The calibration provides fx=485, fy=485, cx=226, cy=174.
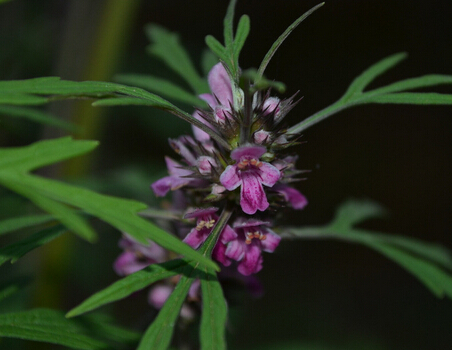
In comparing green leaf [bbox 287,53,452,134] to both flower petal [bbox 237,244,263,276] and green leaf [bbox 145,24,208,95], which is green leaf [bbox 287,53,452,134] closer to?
flower petal [bbox 237,244,263,276]

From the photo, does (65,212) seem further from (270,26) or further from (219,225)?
(270,26)

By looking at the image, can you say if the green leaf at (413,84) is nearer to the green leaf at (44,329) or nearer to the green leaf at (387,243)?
the green leaf at (387,243)

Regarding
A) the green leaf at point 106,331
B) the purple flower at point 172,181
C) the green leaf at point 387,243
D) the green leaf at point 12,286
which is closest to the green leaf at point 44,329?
the green leaf at point 106,331

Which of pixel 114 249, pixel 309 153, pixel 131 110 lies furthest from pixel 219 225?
pixel 309 153

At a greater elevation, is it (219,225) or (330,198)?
(330,198)

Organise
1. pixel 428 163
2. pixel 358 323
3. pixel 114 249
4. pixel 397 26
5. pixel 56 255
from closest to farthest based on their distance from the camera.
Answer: pixel 56 255 → pixel 114 249 → pixel 358 323 → pixel 397 26 → pixel 428 163

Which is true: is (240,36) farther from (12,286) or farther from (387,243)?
(387,243)
